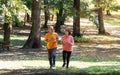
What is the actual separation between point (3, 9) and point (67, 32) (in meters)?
8.49

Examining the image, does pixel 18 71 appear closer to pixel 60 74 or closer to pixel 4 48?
pixel 60 74

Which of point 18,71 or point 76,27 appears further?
point 76,27

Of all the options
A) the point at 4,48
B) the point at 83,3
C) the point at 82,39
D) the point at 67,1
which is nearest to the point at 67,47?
the point at 4,48

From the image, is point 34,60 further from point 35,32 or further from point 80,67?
point 35,32

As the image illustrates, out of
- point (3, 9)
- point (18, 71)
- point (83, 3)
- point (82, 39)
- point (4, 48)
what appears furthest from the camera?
point (83, 3)

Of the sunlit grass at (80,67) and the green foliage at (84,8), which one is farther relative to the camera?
the green foliage at (84,8)

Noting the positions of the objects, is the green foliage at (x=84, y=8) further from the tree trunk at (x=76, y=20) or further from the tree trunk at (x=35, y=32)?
the tree trunk at (x=35, y=32)

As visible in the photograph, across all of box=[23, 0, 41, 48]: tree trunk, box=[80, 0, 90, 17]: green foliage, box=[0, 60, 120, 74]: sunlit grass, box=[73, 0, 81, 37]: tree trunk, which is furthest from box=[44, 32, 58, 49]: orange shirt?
box=[80, 0, 90, 17]: green foliage

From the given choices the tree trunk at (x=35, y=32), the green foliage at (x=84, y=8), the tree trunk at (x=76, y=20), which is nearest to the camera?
the tree trunk at (x=35, y=32)

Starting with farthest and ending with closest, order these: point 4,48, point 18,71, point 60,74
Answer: point 4,48, point 18,71, point 60,74

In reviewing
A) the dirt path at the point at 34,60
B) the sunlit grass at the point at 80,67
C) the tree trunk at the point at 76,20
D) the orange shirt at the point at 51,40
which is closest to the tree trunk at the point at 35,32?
the dirt path at the point at 34,60

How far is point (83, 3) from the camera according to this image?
4916 centimetres

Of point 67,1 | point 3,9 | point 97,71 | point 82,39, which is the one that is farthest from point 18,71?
point 67,1

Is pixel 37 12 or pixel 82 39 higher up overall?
pixel 37 12
